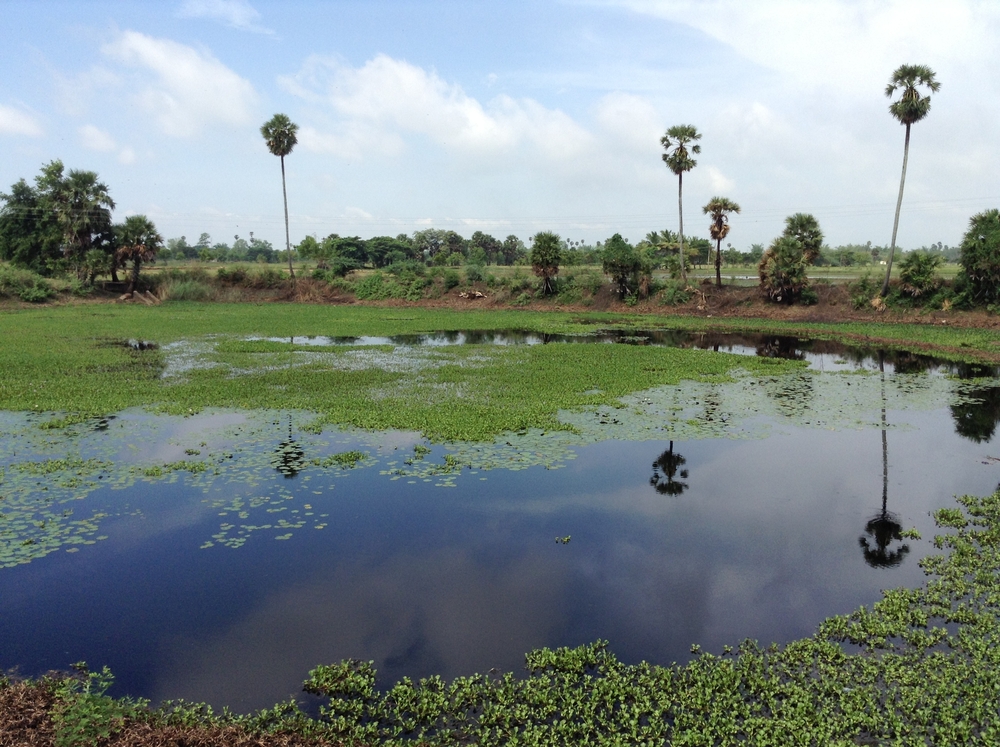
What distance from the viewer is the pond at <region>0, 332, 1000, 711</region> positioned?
23.6 feet

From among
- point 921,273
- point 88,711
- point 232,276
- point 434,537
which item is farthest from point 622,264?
point 88,711

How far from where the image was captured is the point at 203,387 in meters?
19.5

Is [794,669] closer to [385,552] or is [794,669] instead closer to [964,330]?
[385,552]

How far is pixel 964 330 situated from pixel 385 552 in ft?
115

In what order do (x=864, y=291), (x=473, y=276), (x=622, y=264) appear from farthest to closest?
(x=473, y=276) → (x=622, y=264) → (x=864, y=291)

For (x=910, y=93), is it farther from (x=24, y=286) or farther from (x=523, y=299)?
(x=24, y=286)

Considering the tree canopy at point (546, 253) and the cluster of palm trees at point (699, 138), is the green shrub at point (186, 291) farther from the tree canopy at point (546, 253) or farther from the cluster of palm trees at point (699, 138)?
the tree canopy at point (546, 253)

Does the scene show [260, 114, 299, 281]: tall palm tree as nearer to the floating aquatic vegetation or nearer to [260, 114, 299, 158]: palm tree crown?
[260, 114, 299, 158]: palm tree crown

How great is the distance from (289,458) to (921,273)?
38.5 meters

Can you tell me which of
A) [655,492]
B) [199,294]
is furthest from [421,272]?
[655,492]

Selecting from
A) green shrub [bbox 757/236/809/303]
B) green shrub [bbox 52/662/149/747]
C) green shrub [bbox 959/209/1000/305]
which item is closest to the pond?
green shrub [bbox 52/662/149/747]

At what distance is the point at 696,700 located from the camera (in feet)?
20.3

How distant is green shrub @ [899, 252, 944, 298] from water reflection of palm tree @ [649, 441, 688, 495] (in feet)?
104

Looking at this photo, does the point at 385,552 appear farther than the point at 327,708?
Yes
